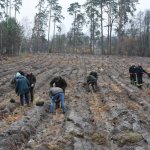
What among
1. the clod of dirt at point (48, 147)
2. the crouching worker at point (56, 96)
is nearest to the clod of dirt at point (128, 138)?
the clod of dirt at point (48, 147)

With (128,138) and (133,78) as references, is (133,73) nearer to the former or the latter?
(133,78)

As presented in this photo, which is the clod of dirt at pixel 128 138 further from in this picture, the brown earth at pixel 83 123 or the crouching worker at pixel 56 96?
the crouching worker at pixel 56 96

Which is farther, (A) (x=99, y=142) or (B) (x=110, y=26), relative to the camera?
(B) (x=110, y=26)

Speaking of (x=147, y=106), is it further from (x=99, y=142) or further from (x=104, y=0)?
(x=104, y=0)

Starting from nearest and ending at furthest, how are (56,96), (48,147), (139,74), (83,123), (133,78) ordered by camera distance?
(48,147) < (83,123) < (56,96) < (139,74) < (133,78)

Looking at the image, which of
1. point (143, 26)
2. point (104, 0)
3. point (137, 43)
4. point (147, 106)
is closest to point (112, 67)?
point (147, 106)

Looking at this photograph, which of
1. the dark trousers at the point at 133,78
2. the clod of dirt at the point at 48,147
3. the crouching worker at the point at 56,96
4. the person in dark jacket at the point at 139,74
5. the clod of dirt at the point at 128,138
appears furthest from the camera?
the dark trousers at the point at 133,78

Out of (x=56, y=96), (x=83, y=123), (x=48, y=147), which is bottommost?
(x=48, y=147)

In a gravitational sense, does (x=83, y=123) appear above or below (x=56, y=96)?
below

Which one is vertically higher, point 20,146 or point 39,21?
point 39,21

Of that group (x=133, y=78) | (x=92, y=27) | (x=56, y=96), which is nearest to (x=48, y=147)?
(x=56, y=96)

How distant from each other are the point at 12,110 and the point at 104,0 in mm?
56644

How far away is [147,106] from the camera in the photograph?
760 inches

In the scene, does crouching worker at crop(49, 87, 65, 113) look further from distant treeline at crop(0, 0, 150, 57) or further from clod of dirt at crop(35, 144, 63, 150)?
distant treeline at crop(0, 0, 150, 57)
